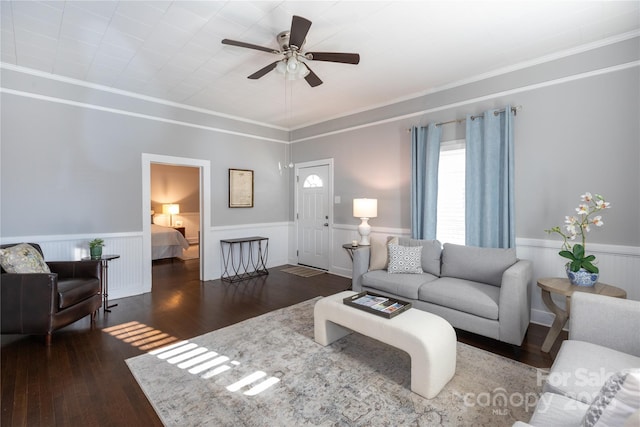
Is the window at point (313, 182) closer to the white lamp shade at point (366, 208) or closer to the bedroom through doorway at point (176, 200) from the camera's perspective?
the white lamp shade at point (366, 208)

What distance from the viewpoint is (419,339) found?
201cm

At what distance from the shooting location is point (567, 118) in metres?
3.11

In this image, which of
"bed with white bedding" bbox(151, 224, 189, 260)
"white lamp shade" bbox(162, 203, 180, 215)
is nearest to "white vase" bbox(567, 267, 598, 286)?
"bed with white bedding" bbox(151, 224, 189, 260)

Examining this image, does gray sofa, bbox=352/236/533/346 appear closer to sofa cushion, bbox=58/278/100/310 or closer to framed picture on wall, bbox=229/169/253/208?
framed picture on wall, bbox=229/169/253/208

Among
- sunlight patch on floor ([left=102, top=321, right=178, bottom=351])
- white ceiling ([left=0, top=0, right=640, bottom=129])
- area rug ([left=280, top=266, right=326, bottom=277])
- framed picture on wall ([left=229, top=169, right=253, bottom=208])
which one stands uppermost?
white ceiling ([left=0, top=0, right=640, bottom=129])

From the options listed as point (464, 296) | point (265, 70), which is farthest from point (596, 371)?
point (265, 70)

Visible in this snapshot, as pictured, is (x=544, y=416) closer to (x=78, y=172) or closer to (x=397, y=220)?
(x=397, y=220)

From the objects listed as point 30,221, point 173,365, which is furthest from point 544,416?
point 30,221

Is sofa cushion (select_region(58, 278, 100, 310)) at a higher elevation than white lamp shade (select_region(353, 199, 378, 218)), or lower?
lower

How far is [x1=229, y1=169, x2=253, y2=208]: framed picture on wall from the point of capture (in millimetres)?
5379

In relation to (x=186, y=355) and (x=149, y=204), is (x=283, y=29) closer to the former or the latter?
(x=186, y=355)

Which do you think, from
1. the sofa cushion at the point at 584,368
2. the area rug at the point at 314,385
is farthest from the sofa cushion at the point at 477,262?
the sofa cushion at the point at 584,368

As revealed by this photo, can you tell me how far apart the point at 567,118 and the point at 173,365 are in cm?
439

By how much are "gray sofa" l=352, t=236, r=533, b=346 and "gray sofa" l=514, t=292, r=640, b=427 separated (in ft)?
2.35
